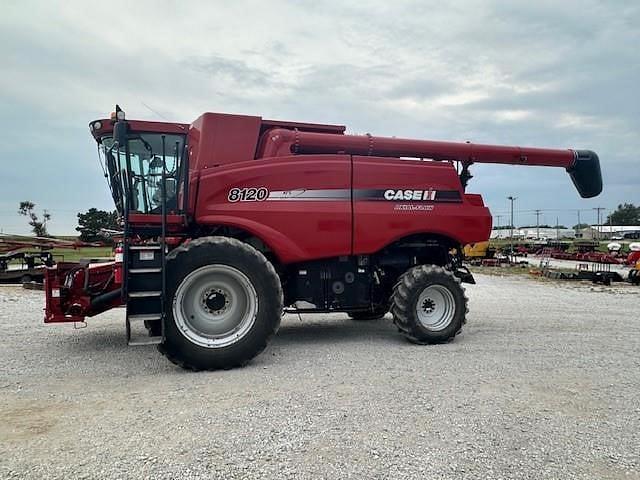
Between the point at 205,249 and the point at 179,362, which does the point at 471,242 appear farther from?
the point at 179,362

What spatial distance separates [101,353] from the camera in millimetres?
7562

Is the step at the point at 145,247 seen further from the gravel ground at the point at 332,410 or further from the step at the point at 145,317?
the gravel ground at the point at 332,410

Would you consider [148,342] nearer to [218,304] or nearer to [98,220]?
[218,304]

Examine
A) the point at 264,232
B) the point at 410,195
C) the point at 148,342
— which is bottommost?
the point at 148,342

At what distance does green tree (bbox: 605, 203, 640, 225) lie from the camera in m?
138

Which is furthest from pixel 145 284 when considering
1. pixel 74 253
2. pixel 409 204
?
pixel 74 253

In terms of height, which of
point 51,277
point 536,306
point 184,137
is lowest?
point 536,306

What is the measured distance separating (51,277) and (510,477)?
6.54 metres

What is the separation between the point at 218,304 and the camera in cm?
700

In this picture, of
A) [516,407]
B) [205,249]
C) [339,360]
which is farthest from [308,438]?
[205,249]

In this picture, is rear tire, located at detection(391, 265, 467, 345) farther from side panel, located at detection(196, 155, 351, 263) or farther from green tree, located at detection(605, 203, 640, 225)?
green tree, located at detection(605, 203, 640, 225)

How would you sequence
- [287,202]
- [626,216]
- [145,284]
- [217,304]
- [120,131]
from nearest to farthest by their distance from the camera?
[145,284]
[120,131]
[217,304]
[287,202]
[626,216]

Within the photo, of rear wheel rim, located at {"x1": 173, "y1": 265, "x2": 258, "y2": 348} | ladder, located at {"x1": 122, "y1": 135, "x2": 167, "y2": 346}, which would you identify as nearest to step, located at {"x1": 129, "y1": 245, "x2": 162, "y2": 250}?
ladder, located at {"x1": 122, "y1": 135, "x2": 167, "y2": 346}

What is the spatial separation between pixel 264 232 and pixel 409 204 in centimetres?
246
